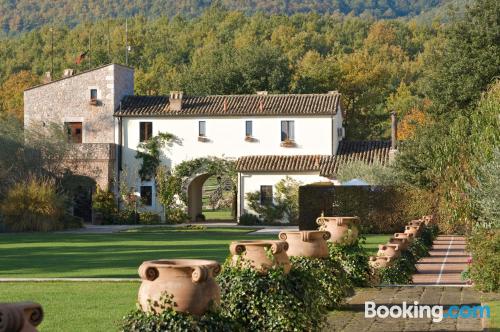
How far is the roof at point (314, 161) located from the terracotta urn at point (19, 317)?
41375mm

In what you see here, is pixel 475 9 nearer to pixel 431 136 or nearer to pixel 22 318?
pixel 431 136

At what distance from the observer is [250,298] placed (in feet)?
34.1

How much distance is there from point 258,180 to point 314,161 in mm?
2840

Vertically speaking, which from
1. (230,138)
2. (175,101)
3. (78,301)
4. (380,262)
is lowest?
(78,301)

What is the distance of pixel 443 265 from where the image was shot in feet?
72.2

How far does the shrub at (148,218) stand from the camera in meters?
48.5

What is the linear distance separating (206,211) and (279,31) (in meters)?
31.9

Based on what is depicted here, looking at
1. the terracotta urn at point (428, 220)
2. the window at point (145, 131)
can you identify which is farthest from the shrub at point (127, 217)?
the terracotta urn at point (428, 220)

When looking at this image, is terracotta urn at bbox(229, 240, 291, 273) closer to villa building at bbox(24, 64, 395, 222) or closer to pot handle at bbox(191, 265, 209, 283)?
pot handle at bbox(191, 265, 209, 283)

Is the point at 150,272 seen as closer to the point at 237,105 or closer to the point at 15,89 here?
the point at 237,105

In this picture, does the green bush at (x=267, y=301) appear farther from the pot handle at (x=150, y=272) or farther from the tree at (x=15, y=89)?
the tree at (x=15, y=89)

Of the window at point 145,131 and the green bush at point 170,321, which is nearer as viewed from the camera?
the green bush at point 170,321

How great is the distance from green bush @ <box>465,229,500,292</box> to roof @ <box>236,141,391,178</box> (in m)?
31.1

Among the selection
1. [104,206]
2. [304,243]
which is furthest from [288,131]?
[304,243]
